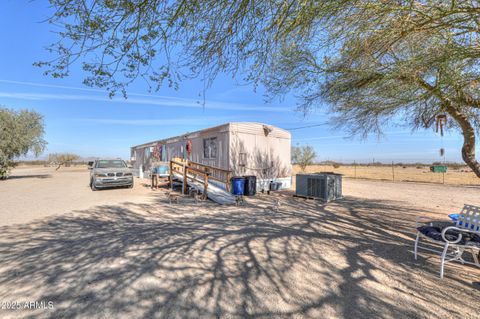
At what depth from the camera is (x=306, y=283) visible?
273 centimetres

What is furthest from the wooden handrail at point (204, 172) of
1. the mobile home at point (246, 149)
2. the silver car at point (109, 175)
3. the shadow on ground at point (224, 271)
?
the shadow on ground at point (224, 271)

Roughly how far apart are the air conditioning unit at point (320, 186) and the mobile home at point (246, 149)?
2.64 meters

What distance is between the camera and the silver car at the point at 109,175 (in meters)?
10.9

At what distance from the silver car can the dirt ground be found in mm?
5458

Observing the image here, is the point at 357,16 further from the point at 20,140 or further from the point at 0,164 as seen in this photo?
the point at 0,164

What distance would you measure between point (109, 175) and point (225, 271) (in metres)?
10.4

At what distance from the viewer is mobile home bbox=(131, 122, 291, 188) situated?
10405mm

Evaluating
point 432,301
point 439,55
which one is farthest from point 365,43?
point 432,301

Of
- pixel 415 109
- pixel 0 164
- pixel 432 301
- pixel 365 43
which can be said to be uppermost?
pixel 365 43

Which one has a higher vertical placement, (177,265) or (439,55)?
(439,55)

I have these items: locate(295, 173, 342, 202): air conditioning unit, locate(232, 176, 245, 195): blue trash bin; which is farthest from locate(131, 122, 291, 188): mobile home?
locate(295, 173, 342, 202): air conditioning unit

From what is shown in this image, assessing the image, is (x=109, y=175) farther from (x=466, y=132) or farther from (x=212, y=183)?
(x=466, y=132)

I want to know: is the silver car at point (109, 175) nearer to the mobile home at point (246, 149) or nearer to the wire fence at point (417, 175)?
the mobile home at point (246, 149)

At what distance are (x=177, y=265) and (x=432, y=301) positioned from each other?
3.12m
